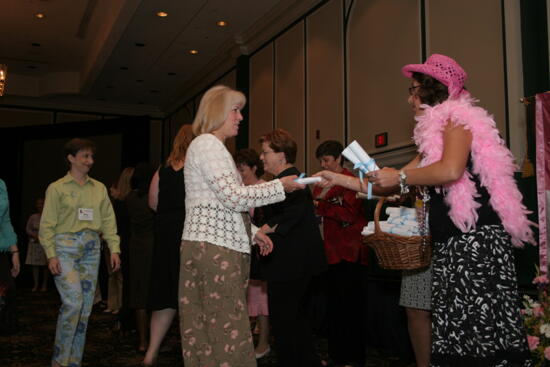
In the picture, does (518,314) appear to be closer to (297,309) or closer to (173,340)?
(297,309)

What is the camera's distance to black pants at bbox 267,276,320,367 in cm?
300

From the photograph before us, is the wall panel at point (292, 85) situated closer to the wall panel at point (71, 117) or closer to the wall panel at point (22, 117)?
the wall panel at point (71, 117)

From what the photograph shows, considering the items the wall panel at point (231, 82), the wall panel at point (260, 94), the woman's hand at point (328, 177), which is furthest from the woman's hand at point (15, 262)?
the wall panel at point (231, 82)

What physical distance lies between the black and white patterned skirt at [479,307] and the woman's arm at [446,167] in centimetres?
24

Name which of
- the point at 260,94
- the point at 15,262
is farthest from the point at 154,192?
the point at 260,94

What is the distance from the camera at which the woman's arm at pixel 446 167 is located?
6.31ft

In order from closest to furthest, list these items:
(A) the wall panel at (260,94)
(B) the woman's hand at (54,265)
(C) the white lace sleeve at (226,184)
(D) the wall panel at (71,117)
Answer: (C) the white lace sleeve at (226,184)
(B) the woman's hand at (54,265)
(A) the wall panel at (260,94)
(D) the wall panel at (71,117)

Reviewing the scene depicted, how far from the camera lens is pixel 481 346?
1927mm

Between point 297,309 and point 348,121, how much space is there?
3489 mm

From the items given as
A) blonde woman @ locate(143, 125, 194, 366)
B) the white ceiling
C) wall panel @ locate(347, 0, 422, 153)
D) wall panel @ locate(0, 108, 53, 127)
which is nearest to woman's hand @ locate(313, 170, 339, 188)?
blonde woman @ locate(143, 125, 194, 366)

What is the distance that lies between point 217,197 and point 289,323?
103 cm

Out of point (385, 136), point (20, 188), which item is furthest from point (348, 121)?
point (20, 188)

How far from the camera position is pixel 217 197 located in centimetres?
230

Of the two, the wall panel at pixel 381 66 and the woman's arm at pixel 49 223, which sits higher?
the wall panel at pixel 381 66
